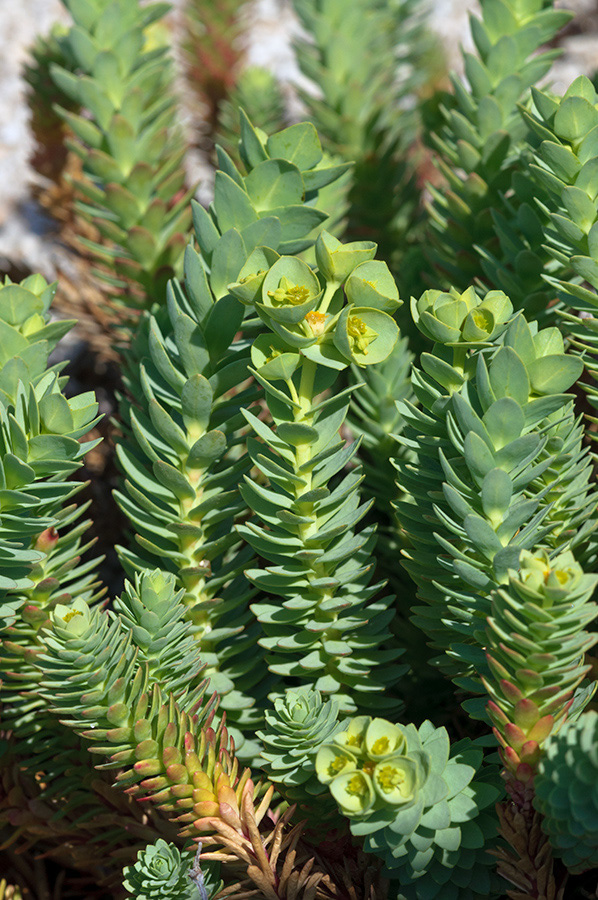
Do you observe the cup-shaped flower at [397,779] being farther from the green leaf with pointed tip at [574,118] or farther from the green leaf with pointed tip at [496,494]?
the green leaf with pointed tip at [574,118]

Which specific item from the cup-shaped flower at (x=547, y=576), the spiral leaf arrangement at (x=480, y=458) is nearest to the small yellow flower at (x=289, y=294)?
the spiral leaf arrangement at (x=480, y=458)

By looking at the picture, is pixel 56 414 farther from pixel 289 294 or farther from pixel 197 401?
pixel 289 294

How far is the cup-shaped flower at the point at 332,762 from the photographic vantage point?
567 mm

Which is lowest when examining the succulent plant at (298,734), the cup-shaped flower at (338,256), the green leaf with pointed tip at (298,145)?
the succulent plant at (298,734)

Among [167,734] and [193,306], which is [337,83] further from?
[167,734]

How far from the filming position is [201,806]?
641mm

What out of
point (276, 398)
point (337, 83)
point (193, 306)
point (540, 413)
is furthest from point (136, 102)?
point (540, 413)

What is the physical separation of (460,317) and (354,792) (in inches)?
14.8

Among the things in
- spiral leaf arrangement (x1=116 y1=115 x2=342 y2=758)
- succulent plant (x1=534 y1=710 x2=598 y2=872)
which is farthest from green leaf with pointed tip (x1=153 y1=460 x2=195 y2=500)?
succulent plant (x1=534 y1=710 x2=598 y2=872)

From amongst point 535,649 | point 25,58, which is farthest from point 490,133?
point 25,58

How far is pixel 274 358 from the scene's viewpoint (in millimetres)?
629

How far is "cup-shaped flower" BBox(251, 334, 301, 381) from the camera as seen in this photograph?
63 centimetres

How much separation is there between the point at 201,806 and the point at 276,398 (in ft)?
1.10

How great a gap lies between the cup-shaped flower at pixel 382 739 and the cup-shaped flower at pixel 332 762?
15mm
